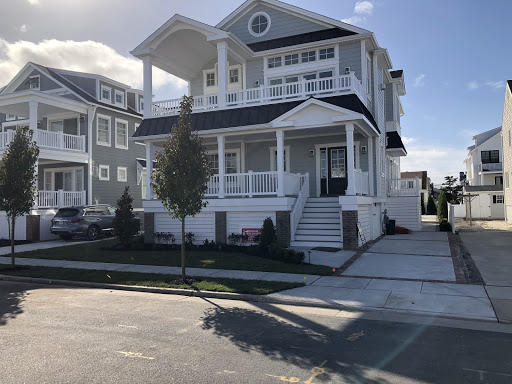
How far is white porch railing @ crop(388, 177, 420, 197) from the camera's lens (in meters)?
21.3

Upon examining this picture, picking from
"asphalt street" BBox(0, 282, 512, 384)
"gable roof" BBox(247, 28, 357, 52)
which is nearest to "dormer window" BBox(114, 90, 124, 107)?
"gable roof" BBox(247, 28, 357, 52)

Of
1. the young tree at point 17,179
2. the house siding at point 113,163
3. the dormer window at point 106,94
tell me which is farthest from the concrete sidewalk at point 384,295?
the dormer window at point 106,94

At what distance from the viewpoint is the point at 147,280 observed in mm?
9969

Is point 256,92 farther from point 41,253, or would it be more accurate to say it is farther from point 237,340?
point 237,340

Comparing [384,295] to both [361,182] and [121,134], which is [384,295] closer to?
[361,182]

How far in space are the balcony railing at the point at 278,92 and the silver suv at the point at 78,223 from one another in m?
5.91

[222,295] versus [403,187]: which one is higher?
[403,187]

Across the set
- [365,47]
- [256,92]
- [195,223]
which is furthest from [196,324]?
[365,47]

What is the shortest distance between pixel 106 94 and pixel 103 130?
9.25 feet

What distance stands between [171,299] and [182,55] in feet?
44.2

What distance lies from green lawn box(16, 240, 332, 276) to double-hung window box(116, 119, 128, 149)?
11621 mm

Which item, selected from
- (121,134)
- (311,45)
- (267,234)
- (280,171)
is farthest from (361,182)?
(121,134)

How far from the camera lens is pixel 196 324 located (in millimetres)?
6527

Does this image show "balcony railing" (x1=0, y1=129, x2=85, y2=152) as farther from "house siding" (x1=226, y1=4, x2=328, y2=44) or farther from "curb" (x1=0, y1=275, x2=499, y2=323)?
"curb" (x1=0, y1=275, x2=499, y2=323)
